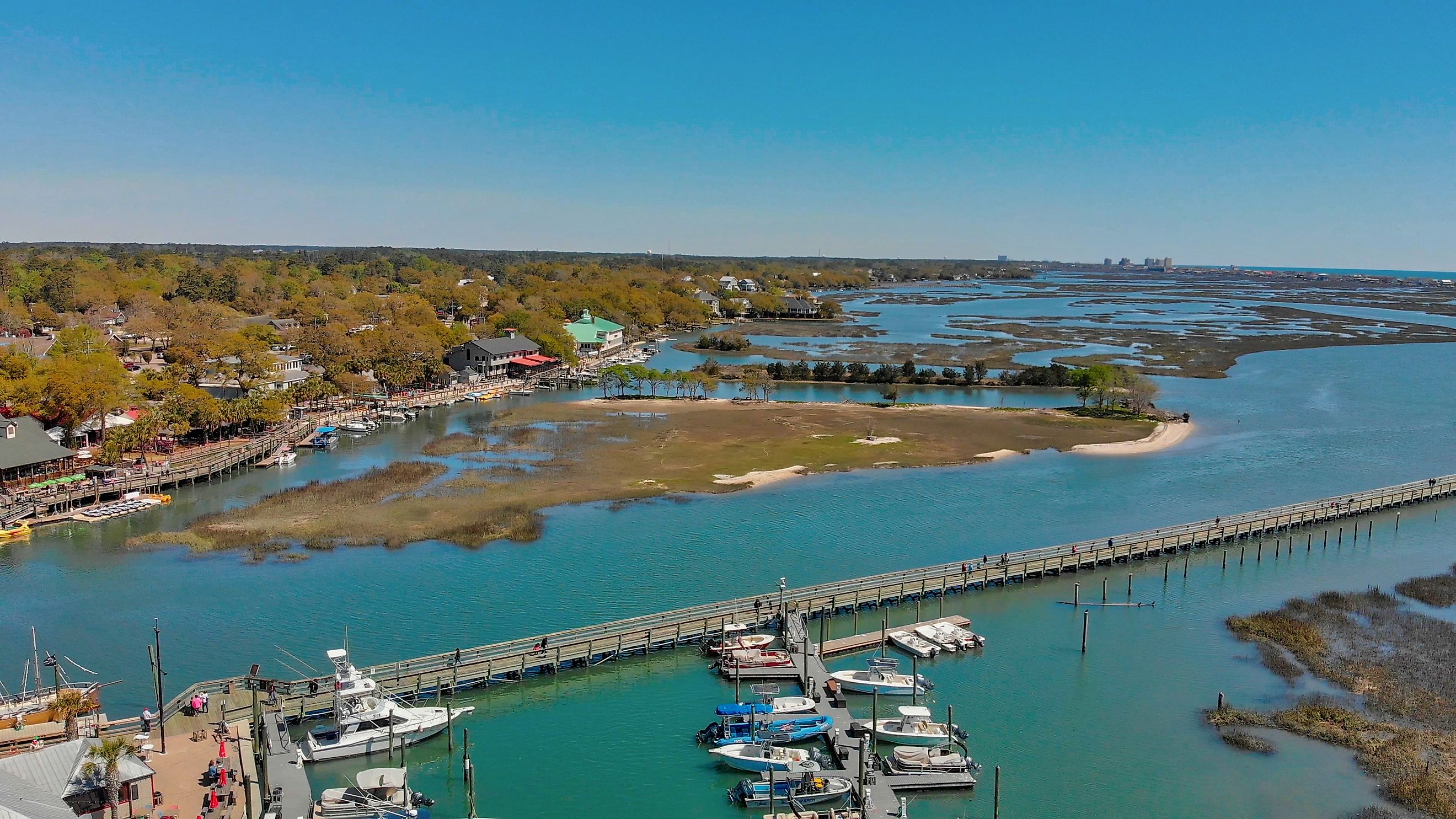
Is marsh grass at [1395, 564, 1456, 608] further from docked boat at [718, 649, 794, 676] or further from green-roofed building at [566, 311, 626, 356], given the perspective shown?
green-roofed building at [566, 311, 626, 356]

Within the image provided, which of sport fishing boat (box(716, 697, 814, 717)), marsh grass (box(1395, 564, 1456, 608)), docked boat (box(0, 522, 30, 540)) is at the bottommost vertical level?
sport fishing boat (box(716, 697, 814, 717))

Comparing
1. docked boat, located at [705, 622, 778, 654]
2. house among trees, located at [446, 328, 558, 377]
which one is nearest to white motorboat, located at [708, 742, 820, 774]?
docked boat, located at [705, 622, 778, 654]

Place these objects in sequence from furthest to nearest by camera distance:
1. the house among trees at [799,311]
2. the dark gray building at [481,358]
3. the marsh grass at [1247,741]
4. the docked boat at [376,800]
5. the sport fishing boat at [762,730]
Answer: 1. the house among trees at [799,311]
2. the dark gray building at [481,358]
3. the marsh grass at [1247,741]
4. the sport fishing boat at [762,730]
5. the docked boat at [376,800]

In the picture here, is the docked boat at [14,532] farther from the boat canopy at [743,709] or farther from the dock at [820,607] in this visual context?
the boat canopy at [743,709]

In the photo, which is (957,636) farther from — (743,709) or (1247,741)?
(743,709)

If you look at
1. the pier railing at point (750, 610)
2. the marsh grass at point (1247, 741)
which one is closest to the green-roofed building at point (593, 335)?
the pier railing at point (750, 610)

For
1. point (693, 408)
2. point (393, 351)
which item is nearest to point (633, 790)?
point (693, 408)
